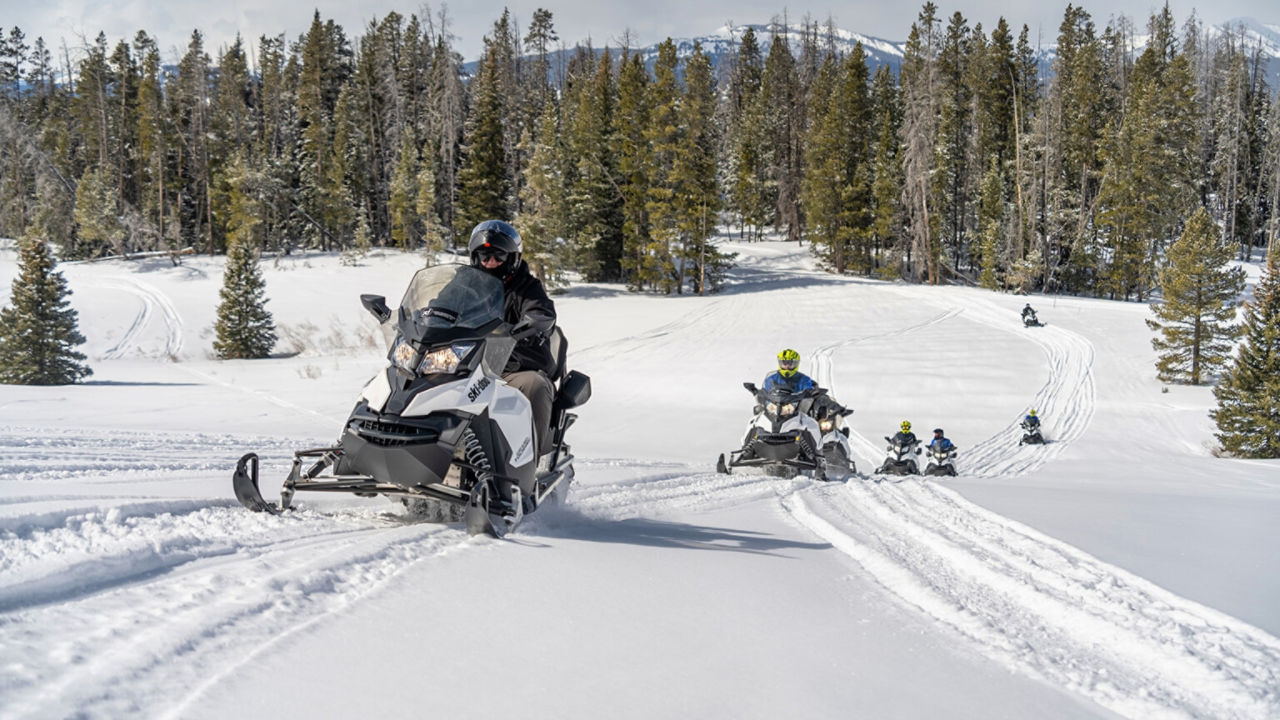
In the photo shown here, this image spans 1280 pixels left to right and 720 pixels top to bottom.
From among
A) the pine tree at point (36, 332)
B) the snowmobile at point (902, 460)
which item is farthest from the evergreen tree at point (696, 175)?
the snowmobile at point (902, 460)

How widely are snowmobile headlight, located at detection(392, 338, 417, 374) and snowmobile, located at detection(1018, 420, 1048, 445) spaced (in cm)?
1846

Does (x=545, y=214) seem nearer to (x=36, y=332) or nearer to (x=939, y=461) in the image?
(x=36, y=332)

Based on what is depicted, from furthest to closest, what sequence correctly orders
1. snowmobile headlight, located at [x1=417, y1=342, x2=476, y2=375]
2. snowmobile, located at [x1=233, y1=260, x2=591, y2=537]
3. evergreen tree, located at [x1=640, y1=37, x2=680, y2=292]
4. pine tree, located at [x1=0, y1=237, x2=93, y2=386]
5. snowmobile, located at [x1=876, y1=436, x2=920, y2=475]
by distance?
evergreen tree, located at [x1=640, y1=37, x2=680, y2=292] < pine tree, located at [x1=0, y1=237, x2=93, y2=386] < snowmobile, located at [x1=876, y1=436, x2=920, y2=475] < snowmobile headlight, located at [x1=417, y1=342, x2=476, y2=375] < snowmobile, located at [x1=233, y1=260, x2=591, y2=537]

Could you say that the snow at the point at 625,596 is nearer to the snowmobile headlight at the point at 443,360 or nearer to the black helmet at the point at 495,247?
the snowmobile headlight at the point at 443,360

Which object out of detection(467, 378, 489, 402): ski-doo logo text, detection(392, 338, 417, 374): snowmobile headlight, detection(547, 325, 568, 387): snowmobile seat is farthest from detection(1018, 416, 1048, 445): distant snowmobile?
detection(392, 338, 417, 374): snowmobile headlight

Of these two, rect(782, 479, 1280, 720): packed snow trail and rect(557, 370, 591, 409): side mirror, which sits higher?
rect(557, 370, 591, 409): side mirror

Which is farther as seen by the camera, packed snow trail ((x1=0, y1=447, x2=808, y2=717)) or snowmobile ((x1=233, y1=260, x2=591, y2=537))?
snowmobile ((x1=233, y1=260, x2=591, y2=537))

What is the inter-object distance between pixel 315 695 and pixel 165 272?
52.5m

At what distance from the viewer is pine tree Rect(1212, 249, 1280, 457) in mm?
19500

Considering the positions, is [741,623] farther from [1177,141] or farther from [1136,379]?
[1177,141]

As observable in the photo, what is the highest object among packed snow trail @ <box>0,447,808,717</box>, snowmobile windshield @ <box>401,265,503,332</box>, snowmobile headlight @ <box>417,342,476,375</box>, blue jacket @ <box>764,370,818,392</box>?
snowmobile windshield @ <box>401,265,503,332</box>

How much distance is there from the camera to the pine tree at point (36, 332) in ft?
71.4

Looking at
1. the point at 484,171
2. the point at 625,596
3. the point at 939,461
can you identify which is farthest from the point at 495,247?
the point at 484,171

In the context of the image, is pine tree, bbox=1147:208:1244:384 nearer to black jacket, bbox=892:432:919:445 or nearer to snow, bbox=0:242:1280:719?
black jacket, bbox=892:432:919:445
